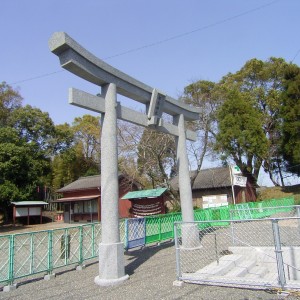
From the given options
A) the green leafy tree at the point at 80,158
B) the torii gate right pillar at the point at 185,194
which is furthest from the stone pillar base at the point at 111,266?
the green leafy tree at the point at 80,158

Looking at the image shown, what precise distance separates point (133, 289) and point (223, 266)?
97.1 inches

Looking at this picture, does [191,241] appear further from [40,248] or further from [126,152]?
[126,152]

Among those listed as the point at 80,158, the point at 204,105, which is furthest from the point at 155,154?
the point at 80,158

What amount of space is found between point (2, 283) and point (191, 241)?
6249mm

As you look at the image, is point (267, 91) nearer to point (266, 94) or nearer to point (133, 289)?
point (266, 94)

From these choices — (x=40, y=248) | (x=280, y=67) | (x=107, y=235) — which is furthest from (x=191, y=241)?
(x=280, y=67)

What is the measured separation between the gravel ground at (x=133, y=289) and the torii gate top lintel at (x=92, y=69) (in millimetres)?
5251

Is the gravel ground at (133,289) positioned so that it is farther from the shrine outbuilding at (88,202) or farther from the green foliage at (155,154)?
the shrine outbuilding at (88,202)

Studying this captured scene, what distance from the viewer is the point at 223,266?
7594 mm

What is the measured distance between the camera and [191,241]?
1095cm

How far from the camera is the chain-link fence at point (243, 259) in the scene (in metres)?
5.89

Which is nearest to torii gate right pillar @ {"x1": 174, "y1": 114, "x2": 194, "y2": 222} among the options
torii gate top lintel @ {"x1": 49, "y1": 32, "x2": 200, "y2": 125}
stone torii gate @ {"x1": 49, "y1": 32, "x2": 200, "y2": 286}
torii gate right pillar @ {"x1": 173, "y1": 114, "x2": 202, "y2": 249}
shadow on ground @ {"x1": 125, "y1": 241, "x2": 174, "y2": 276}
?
torii gate right pillar @ {"x1": 173, "y1": 114, "x2": 202, "y2": 249}

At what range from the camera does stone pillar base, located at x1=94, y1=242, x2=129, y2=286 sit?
23.2 ft

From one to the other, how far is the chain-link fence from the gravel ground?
29cm
